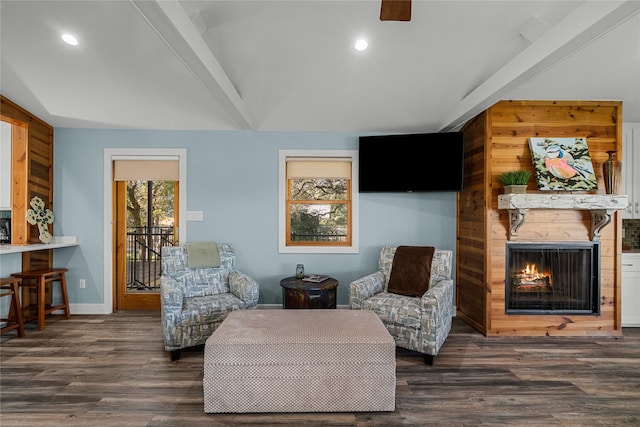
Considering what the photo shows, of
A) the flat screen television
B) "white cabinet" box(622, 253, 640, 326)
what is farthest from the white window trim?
"white cabinet" box(622, 253, 640, 326)

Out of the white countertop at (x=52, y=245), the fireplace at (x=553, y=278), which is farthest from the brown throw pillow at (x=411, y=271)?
the white countertop at (x=52, y=245)

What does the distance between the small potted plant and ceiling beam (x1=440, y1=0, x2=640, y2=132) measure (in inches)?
28.4

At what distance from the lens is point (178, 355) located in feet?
9.55

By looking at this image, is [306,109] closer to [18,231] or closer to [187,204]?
[187,204]

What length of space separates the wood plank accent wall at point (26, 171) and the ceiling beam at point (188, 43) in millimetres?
2412

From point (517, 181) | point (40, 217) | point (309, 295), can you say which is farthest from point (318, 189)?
point (40, 217)

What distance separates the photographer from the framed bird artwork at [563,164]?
341 cm

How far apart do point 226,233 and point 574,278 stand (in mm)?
3866

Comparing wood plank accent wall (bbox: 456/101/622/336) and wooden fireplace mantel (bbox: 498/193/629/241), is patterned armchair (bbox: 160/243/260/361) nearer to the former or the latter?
wood plank accent wall (bbox: 456/101/622/336)

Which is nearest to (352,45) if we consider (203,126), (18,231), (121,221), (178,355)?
(203,126)

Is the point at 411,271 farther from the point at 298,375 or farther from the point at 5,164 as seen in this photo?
the point at 5,164

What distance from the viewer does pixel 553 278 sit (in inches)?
141

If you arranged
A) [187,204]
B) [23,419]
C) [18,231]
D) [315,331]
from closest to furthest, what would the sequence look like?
[23,419]
[315,331]
[18,231]
[187,204]

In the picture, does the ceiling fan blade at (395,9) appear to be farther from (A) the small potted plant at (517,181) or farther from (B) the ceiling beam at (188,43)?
(A) the small potted plant at (517,181)
